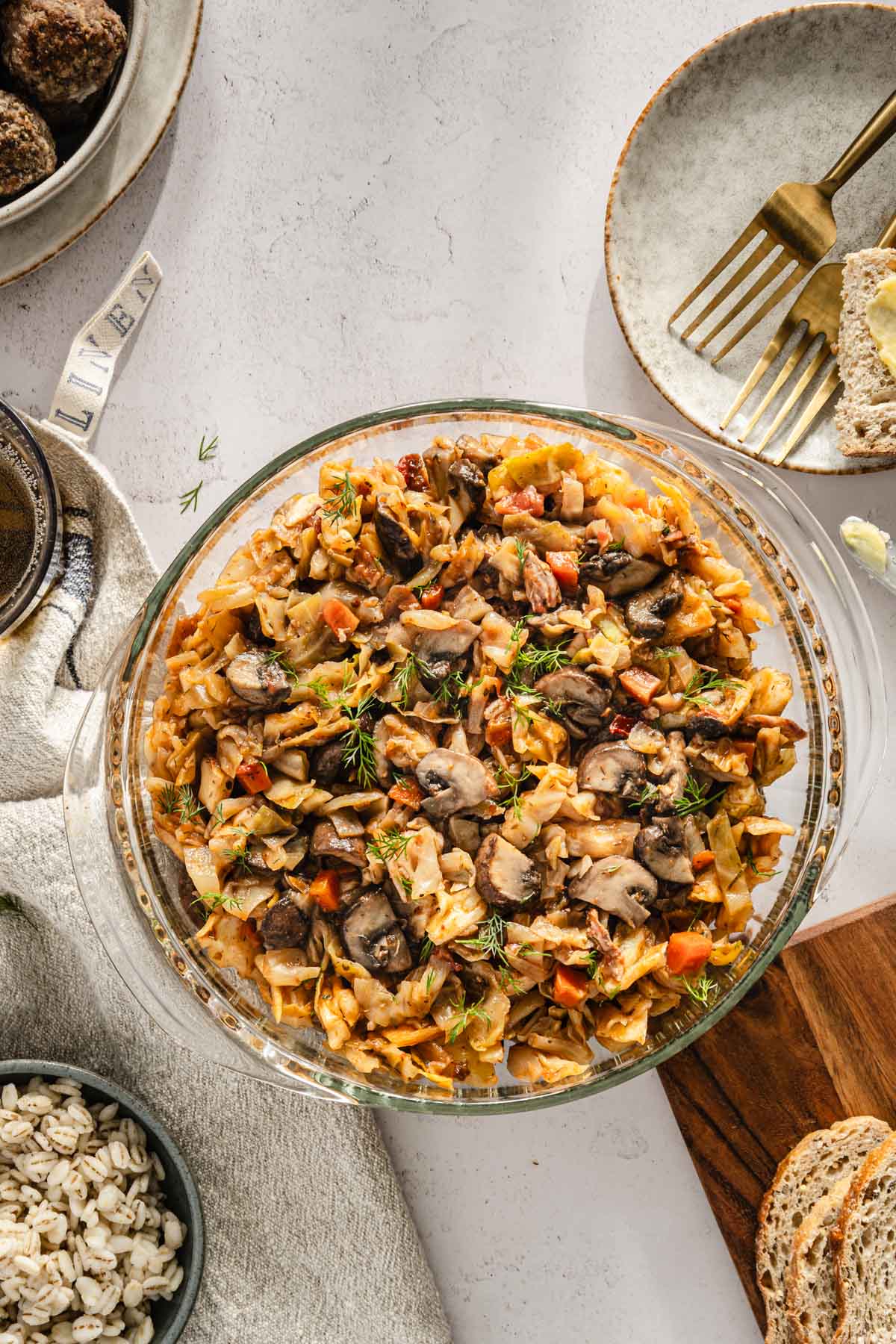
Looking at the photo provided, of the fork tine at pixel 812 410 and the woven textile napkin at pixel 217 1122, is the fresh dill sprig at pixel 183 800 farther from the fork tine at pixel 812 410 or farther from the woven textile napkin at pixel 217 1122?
the fork tine at pixel 812 410

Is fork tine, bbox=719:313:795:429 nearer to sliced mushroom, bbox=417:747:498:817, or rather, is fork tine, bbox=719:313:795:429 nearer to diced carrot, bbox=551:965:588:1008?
sliced mushroom, bbox=417:747:498:817

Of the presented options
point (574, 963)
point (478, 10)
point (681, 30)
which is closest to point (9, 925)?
point (574, 963)

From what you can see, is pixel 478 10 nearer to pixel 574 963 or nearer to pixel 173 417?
pixel 173 417

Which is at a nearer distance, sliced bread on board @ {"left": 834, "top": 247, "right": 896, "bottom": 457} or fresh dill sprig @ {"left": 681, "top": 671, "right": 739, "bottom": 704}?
fresh dill sprig @ {"left": 681, "top": 671, "right": 739, "bottom": 704}

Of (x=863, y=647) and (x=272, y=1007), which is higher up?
(x=863, y=647)

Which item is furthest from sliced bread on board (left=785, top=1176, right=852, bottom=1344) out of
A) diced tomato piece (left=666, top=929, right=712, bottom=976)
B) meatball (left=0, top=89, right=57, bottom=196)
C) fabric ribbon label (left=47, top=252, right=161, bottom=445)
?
meatball (left=0, top=89, right=57, bottom=196)
